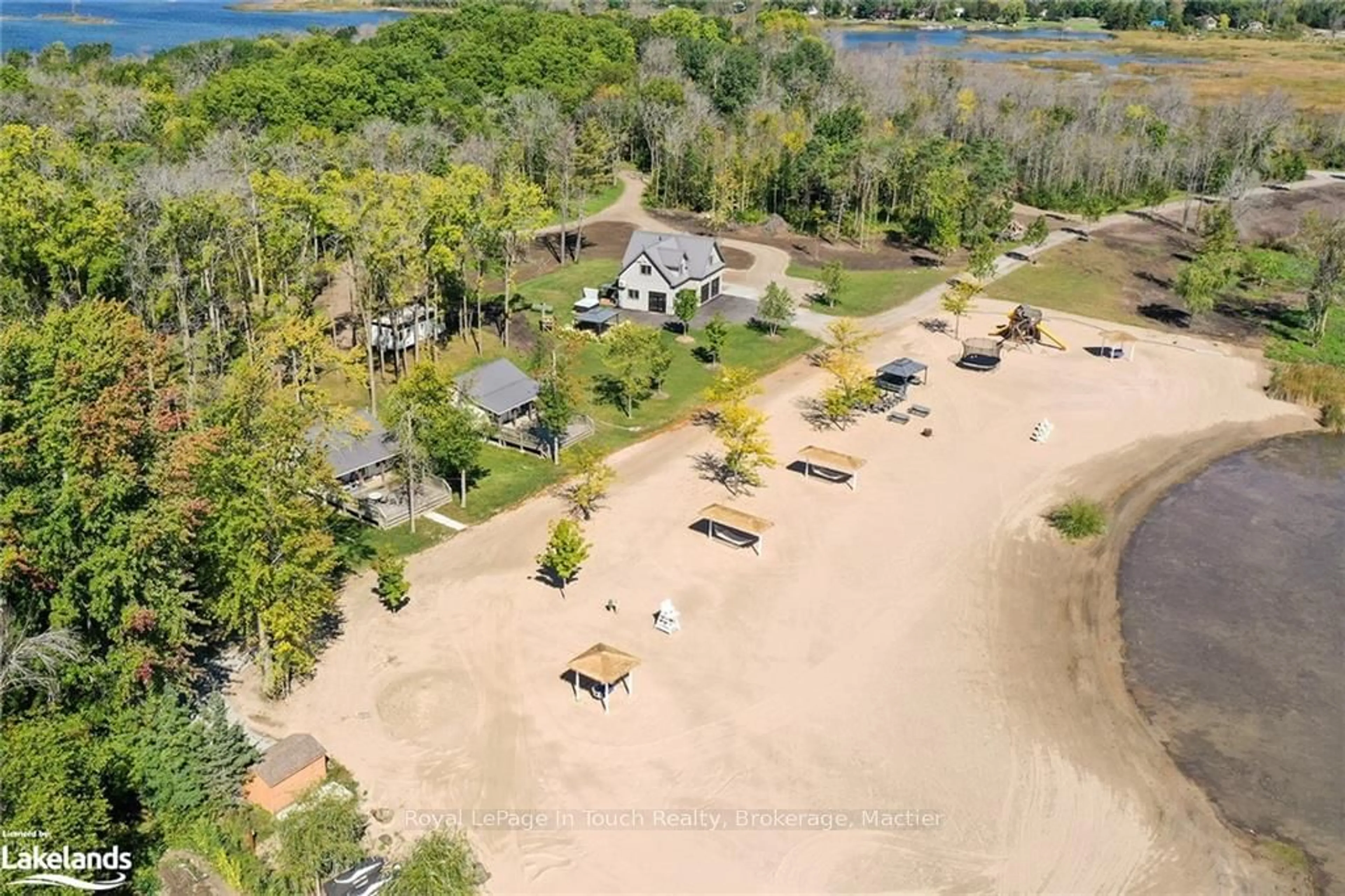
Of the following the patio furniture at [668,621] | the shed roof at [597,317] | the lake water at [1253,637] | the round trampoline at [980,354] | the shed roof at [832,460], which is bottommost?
the lake water at [1253,637]

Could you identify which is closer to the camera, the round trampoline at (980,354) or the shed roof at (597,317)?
the round trampoline at (980,354)

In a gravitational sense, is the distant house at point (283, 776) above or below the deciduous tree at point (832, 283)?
below

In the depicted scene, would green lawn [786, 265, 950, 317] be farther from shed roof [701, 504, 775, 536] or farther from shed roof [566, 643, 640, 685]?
shed roof [566, 643, 640, 685]

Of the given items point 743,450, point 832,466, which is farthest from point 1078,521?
point 743,450

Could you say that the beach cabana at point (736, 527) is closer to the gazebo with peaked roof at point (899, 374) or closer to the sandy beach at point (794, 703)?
the sandy beach at point (794, 703)

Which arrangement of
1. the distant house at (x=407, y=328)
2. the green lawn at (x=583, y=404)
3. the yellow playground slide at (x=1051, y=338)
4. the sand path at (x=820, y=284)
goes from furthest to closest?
1. the sand path at (x=820, y=284)
2. the yellow playground slide at (x=1051, y=338)
3. the distant house at (x=407, y=328)
4. the green lawn at (x=583, y=404)

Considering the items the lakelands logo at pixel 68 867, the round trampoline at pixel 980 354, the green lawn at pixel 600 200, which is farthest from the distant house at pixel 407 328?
the lakelands logo at pixel 68 867

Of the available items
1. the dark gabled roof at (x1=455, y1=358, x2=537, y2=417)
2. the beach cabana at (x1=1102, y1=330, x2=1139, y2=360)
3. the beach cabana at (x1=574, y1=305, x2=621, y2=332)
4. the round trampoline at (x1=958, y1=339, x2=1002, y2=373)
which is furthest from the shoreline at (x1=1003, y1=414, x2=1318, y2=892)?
the beach cabana at (x1=574, y1=305, x2=621, y2=332)
